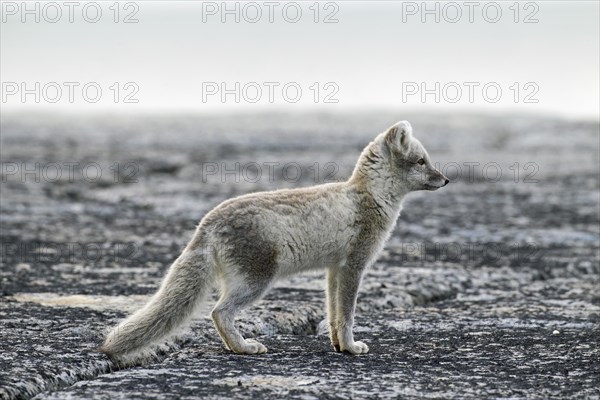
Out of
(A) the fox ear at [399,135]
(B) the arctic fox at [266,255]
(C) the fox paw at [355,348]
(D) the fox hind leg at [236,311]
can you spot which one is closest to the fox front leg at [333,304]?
(B) the arctic fox at [266,255]

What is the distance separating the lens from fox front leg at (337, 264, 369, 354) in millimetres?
5789

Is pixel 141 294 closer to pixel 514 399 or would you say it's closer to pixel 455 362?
pixel 455 362

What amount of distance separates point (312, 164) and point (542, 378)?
37.6ft

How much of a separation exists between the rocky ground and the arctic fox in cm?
15

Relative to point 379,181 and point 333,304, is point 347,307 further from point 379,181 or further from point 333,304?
point 379,181

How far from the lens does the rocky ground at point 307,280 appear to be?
5059 mm

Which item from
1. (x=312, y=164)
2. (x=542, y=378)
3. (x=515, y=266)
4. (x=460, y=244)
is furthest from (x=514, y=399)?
(x=312, y=164)

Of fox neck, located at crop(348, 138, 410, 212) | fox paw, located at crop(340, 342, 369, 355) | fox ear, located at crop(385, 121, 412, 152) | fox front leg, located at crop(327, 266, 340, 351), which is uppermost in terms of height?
fox ear, located at crop(385, 121, 412, 152)

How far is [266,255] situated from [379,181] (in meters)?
1.02

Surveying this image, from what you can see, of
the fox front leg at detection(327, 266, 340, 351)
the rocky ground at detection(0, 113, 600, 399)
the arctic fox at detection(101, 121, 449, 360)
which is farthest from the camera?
the fox front leg at detection(327, 266, 340, 351)

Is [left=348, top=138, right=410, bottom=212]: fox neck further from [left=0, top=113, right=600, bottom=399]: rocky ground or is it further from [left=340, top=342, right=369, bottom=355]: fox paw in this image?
[left=340, top=342, right=369, bottom=355]: fox paw

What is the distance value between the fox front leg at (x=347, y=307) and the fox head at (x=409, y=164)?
66cm

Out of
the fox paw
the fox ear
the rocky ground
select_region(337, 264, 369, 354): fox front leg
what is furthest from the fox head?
the fox paw

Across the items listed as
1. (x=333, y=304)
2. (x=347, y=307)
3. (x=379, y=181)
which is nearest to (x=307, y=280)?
(x=379, y=181)
